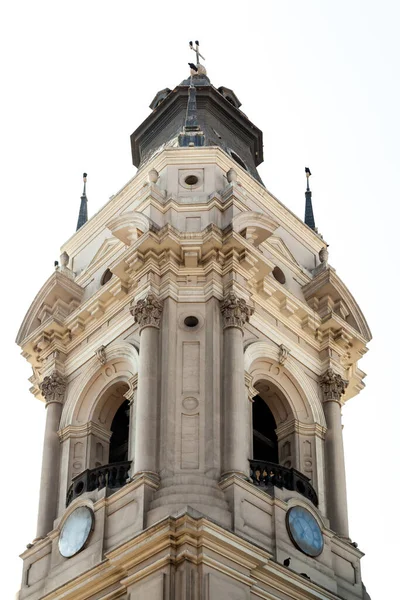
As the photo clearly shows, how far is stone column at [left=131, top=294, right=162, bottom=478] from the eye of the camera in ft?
117

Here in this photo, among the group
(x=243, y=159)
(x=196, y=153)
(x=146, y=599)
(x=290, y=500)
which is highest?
(x=243, y=159)

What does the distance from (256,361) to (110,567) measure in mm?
7494

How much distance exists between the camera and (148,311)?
38531 mm

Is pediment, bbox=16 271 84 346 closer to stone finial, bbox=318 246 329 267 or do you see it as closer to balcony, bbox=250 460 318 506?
stone finial, bbox=318 246 329 267

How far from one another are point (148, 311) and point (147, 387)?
229 cm

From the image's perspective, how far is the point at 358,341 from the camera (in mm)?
42281

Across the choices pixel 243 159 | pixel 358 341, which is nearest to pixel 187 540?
pixel 358 341

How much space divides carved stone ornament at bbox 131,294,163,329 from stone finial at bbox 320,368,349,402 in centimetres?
510

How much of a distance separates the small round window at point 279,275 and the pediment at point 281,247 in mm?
685

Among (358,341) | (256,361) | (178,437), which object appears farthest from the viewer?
(358,341)

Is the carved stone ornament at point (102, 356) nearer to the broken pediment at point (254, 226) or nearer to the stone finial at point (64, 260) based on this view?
the broken pediment at point (254, 226)

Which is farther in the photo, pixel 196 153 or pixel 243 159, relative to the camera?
pixel 243 159

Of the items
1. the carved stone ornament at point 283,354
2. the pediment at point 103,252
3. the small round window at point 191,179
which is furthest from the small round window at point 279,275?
the pediment at point 103,252

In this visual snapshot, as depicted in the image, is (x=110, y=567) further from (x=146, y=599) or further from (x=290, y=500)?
(x=290, y=500)
